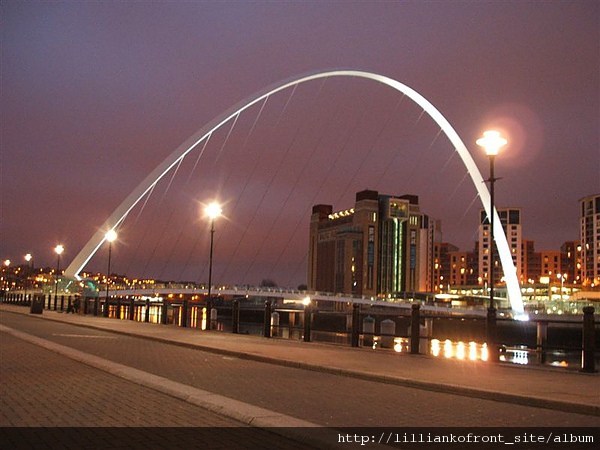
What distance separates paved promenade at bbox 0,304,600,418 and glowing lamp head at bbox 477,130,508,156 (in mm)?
5815

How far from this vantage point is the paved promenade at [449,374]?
990 centimetres

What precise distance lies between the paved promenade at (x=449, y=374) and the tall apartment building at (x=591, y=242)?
611 ft

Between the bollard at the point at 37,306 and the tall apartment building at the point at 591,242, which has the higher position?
the tall apartment building at the point at 591,242

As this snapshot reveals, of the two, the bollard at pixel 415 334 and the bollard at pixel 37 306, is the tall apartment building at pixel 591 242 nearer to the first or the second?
the bollard at pixel 37 306

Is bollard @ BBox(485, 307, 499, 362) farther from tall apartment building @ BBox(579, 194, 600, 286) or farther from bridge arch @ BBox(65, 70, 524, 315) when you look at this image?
tall apartment building @ BBox(579, 194, 600, 286)

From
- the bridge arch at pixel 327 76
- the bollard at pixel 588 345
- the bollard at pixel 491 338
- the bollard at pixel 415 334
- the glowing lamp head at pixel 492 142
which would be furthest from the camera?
the bridge arch at pixel 327 76

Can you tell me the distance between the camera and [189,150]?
215ft

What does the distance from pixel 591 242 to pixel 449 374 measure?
199691 mm

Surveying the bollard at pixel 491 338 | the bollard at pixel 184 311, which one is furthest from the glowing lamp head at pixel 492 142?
the bollard at pixel 184 311

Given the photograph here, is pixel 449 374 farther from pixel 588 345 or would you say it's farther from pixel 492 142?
pixel 492 142

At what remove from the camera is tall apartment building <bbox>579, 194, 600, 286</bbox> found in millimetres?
189125
